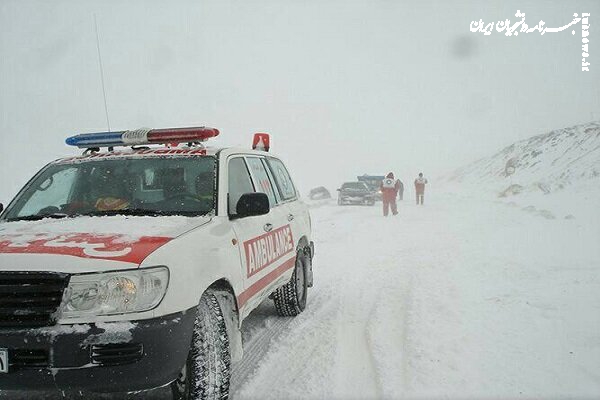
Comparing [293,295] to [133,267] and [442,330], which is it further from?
[133,267]

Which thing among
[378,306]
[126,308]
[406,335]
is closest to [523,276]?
[378,306]

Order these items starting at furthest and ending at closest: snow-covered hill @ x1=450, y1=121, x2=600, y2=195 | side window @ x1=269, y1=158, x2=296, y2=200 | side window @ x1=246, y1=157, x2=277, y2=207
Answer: snow-covered hill @ x1=450, y1=121, x2=600, y2=195 < side window @ x1=269, y1=158, x2=296, y2=200 < side window @ x1=246, y1=157, x2=277, y2=207

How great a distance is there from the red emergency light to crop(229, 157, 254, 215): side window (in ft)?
5.24

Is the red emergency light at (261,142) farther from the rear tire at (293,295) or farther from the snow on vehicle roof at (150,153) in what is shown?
the snow on vehicle roof at (150,153)

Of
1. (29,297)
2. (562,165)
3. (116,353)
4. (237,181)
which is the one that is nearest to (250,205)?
(237,181)

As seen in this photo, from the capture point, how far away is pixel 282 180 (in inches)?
216

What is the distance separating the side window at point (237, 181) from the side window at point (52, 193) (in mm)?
1363

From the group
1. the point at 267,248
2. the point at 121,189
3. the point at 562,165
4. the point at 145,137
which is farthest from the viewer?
the point at 562,165

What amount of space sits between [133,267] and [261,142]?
3732mm

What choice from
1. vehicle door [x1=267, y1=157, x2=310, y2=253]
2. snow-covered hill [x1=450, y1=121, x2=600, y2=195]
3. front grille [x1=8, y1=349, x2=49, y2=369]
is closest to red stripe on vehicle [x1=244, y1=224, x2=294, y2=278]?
vehicle door [x1=267, y1=157, x2=310, y2=253]

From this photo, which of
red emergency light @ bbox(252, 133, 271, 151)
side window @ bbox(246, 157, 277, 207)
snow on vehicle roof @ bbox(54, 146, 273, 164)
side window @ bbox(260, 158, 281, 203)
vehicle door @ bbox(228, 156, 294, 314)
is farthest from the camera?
red emergency light @ bbox(252, 133, 271, 151)

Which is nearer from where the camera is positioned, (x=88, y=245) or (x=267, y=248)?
(x=88, y=245)

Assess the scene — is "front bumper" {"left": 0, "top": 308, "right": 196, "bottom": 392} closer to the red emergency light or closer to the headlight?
the headlight

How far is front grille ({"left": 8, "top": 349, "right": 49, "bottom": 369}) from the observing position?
7.12 feet
